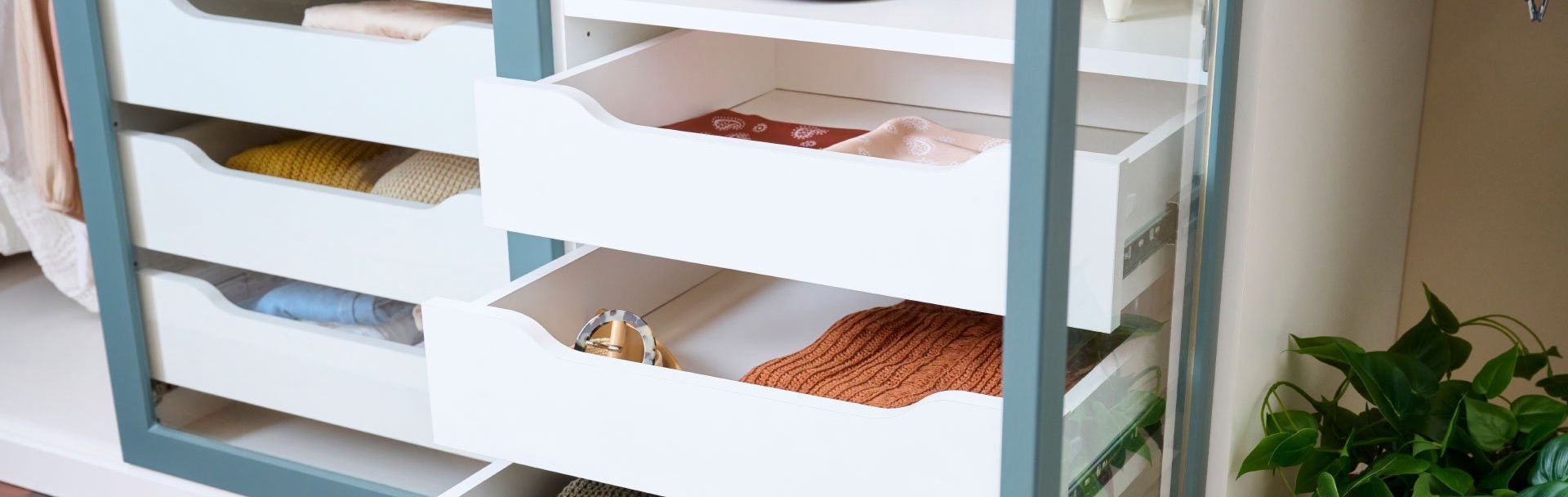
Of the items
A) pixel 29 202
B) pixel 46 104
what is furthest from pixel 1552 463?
pixel 29 202

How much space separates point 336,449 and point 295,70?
19.4 inches

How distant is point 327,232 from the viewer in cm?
146

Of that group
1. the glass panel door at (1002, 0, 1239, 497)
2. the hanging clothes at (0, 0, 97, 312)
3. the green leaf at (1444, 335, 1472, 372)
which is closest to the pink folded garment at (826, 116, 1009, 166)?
the glass panel door at (1002, 0, 1239, 497)

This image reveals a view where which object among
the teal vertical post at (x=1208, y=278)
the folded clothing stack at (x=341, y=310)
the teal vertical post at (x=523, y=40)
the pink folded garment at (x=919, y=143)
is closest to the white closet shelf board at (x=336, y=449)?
the folded clothing stack at (x=341, y=310)

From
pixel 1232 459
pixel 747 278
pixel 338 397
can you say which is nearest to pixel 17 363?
pixel 338 397

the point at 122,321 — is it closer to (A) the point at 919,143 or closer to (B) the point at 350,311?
(B) the point at 350,311

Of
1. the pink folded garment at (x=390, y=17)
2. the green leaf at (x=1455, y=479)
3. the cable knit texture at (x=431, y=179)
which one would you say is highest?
the pink folded garment at (x=390, y=17)

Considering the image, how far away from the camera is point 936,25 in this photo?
1.03 metres

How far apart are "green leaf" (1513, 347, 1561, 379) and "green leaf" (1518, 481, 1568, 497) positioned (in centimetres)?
25

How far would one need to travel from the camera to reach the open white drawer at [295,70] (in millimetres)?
1338

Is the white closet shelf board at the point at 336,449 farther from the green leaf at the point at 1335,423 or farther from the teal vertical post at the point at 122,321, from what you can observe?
the green leaf at the point at 1335,423

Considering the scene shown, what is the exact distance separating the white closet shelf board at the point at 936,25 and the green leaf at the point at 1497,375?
1.29 feet

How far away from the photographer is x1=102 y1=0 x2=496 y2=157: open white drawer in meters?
1.34

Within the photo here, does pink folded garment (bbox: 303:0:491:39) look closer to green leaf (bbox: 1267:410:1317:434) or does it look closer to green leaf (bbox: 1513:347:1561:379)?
green leaf (bbox: 1267:410:1317:434)
